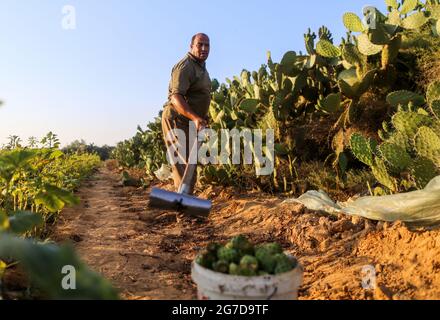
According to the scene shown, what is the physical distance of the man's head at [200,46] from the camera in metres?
3.97

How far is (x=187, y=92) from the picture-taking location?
4.12m

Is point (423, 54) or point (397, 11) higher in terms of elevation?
point (397, 11)

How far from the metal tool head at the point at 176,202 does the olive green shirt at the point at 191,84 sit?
1499mm

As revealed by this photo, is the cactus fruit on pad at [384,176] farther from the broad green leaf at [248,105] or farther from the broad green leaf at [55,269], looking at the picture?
the broad green leaf at [55,269]

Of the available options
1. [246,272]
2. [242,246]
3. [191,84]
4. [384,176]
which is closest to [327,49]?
[191,84]

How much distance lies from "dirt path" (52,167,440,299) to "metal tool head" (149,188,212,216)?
1.44ft

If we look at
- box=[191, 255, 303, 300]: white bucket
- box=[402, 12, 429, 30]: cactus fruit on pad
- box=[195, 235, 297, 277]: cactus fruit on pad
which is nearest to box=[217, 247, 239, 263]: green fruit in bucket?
box=[195, 235, 297, 277]: cactus fruit on pad

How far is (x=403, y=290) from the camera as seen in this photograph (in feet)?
6.59

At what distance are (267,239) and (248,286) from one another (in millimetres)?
2080

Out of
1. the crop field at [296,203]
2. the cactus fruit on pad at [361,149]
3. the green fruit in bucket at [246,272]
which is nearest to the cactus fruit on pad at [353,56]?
the crop field at [296,203]

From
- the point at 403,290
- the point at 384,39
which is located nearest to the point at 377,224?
the point at 403,290
